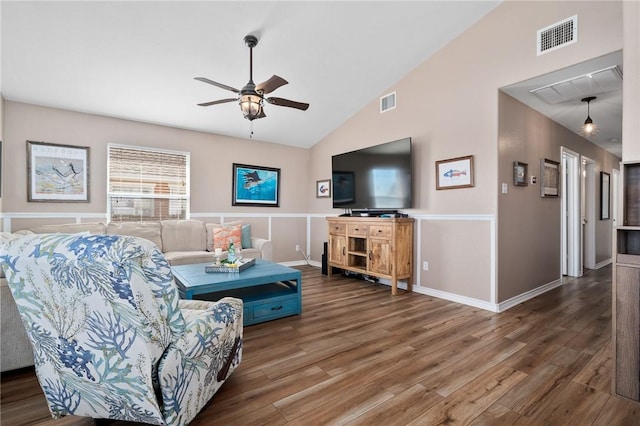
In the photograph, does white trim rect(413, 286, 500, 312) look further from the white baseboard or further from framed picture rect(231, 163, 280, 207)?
framed picture rect(231, 163, 280, 207)

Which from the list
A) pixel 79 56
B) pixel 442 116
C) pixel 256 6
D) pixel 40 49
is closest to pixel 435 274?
pixel 442 116

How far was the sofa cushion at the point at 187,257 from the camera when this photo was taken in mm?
3994

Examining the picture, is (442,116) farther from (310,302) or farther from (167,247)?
(167,247)

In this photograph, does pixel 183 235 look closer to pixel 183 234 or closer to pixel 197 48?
pixel 183 234

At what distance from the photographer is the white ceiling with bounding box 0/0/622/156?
2.77 m

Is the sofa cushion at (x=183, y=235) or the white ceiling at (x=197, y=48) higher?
the white ceiling at (x=197, y=48)

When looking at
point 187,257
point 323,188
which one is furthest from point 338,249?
point 187,257

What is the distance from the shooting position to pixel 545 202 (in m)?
3.98

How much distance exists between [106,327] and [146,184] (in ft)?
13.4

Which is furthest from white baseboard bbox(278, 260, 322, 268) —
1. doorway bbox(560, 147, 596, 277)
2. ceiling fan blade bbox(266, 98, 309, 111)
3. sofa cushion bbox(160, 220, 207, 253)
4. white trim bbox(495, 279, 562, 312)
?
doorway bbox(560, 147, 596, 277)

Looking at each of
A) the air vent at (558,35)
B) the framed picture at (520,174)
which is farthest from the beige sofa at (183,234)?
the air vent at (558,35)

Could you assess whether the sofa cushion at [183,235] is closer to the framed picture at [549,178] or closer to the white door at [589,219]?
the framed picture at [549,178]

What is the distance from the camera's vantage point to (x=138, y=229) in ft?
13.8

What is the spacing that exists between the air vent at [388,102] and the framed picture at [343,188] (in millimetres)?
Answer: 1087
